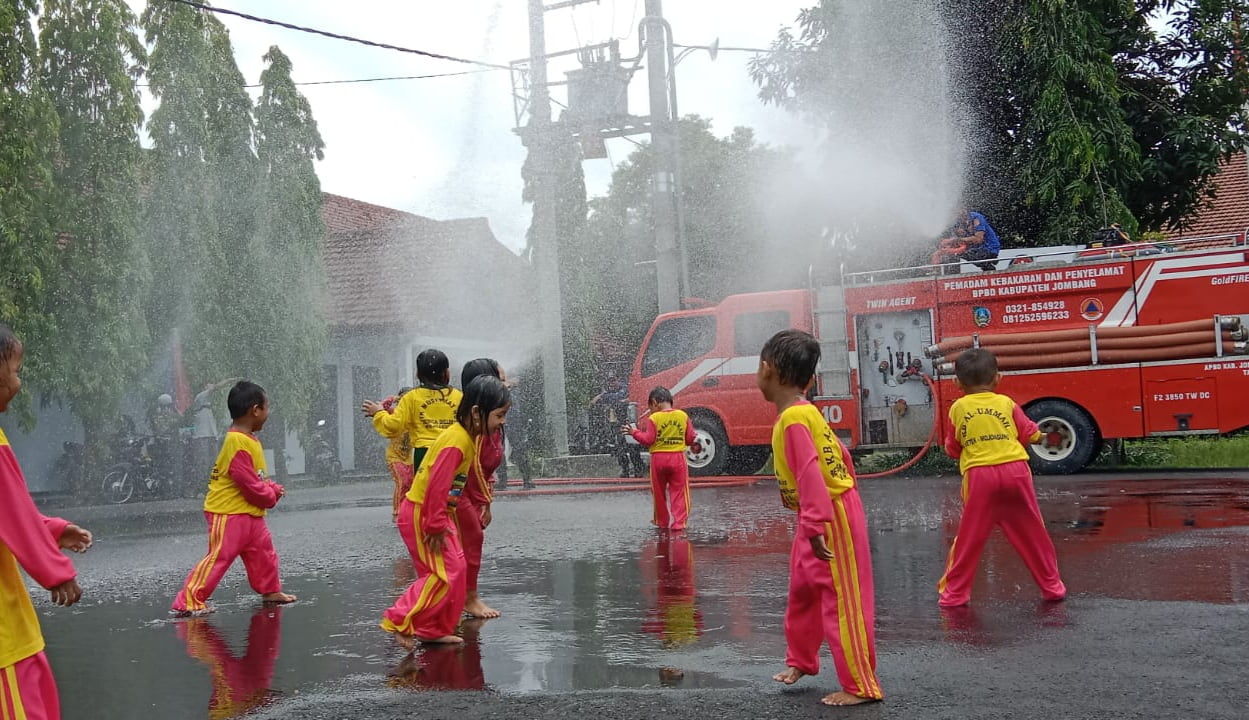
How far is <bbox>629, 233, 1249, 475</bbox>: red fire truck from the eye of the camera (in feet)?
42.6

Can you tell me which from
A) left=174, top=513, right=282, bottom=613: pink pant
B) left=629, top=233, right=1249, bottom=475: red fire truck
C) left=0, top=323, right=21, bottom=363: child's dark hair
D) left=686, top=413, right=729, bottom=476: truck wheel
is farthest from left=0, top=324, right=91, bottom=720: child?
left=686, top=413, right=729, bottom=476: truck wheel

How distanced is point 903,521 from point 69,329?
12.5m

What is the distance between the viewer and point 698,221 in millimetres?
24969

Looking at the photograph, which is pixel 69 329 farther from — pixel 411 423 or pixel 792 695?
pixel 792 695

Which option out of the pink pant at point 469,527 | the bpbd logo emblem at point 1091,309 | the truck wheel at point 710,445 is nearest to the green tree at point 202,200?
the truck wheel at point 710,445

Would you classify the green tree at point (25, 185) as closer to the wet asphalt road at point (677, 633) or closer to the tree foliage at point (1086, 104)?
the wet asphalt road at point (677, 633)

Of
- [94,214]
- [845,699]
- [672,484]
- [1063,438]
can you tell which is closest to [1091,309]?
[1063,438]

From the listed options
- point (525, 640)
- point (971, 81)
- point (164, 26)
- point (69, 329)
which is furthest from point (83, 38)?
point (525, 640)

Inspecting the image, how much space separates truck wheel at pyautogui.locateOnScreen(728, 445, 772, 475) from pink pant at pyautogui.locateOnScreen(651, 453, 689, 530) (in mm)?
5960

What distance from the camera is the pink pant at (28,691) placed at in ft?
9.92

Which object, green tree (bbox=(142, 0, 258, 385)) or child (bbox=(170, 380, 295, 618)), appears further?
green tree (bbox=(142, 0, 258, 385))

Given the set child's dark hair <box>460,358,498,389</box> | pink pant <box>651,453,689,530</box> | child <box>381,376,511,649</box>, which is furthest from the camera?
pink pant <box>651,453,689,530</box>

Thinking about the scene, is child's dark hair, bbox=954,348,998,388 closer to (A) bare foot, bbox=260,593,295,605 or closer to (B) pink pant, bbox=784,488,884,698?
(B) pink pant, bbox=784,488,884,698

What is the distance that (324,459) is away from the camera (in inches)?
831
